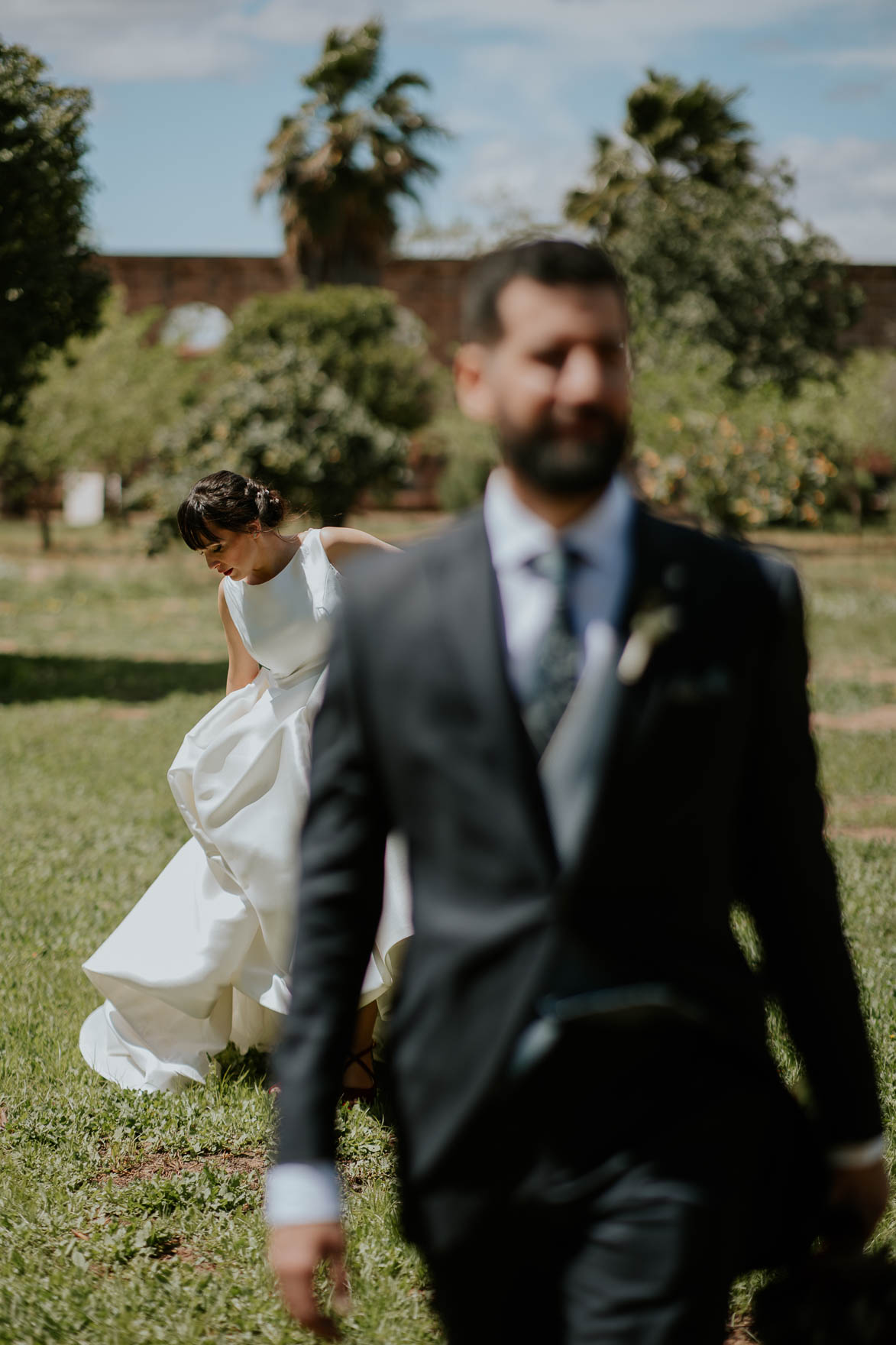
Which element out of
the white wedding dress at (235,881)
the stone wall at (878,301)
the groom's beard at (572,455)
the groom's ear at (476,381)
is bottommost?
the white wedding dress at (235,881)

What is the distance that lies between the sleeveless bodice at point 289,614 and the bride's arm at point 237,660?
75mm

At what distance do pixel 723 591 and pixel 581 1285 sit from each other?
3.04 ft

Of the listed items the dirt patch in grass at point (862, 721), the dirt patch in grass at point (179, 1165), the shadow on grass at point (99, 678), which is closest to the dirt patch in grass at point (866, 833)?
the dirt patch in grass at point (862, 721)

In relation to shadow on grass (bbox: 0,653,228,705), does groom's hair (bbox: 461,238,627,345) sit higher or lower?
higher

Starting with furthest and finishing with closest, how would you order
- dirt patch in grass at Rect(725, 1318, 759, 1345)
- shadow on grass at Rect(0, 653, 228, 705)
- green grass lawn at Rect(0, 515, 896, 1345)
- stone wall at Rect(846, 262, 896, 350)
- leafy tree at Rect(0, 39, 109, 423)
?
stone wall at Rect(846, 262, 896, 350), shadow on grass at Rect(0, 653, 228, 705), leafy tree at Rect(0, 39, 109, 423), green grass lawn at Rect(0, 515, 896, 1345), dirt patch in grass at Rect(725, 1318, 759, 1345)

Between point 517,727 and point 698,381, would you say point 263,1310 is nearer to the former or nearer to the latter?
point 517,727

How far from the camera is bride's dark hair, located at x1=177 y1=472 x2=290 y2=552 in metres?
4.63

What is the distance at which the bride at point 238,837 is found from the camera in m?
4.60

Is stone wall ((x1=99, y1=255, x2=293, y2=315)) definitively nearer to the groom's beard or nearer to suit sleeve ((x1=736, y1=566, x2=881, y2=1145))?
the groom's beard

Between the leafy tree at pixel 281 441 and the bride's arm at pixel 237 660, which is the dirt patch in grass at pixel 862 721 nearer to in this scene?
the bride's arm at pixel 237 660

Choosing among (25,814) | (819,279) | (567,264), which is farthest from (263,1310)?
(819,279)

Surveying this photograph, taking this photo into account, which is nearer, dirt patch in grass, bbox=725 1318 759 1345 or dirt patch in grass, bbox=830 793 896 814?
dirt patch in grass, bbox=725 1318 759 1345

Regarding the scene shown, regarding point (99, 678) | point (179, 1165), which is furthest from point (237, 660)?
point (99, 678)

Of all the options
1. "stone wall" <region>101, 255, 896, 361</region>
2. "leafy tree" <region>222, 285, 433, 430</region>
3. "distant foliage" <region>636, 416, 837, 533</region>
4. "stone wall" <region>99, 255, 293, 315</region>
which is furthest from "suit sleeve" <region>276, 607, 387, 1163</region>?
"stone wall" <region>99, 255, 293, 315</region>
